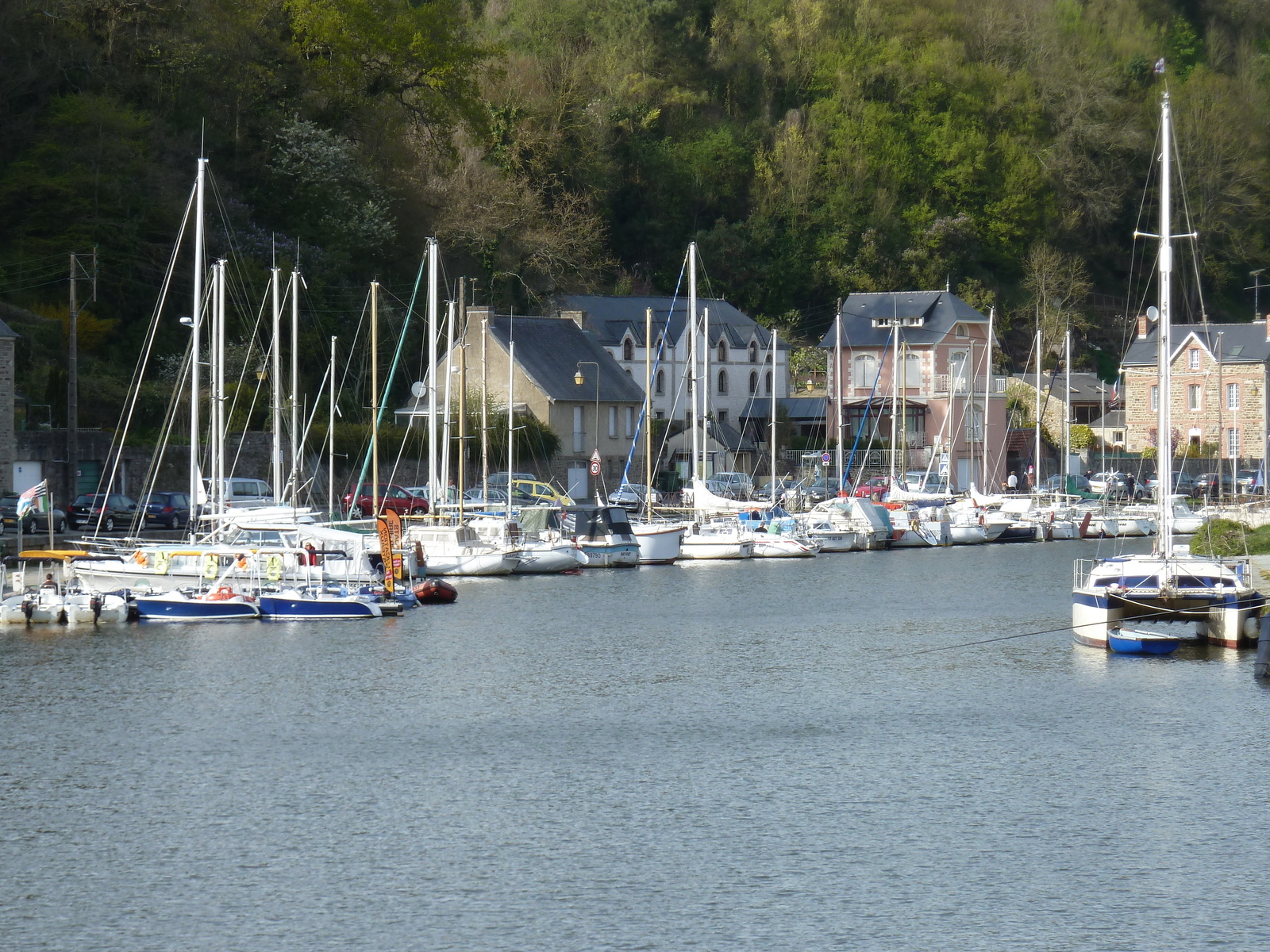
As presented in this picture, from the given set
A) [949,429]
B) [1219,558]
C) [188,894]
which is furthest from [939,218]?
[188,894]

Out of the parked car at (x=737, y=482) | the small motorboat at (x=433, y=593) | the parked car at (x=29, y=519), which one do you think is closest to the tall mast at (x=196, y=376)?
the small motorboat at (x=433, y=593)

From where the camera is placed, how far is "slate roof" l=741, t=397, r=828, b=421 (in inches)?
3671

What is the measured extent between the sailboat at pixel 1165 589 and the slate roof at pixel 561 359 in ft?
149

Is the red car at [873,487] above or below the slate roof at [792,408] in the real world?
below

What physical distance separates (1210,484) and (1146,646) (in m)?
50.8

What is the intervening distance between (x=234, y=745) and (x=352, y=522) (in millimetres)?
22130

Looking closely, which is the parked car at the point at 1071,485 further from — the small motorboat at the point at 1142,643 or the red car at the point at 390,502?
the small motorboat at the point at 1142,643

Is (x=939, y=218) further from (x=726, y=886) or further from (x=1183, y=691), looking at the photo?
Answer: (x=726, y=886)

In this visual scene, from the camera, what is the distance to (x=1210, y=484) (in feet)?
266

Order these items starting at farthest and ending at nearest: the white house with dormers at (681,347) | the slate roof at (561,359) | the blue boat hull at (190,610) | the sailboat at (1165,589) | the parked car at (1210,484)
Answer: the white house with dormers at (681,347) → the parked car at (1210,484) → the slate roof at (561,359) → the blue boat hull at (190,610) → the sailboat at (1165,589)

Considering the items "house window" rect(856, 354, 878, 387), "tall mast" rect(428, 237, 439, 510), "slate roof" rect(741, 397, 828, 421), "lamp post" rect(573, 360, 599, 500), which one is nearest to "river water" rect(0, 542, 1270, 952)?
"tall mast" rect(428, 237, 439, 510)

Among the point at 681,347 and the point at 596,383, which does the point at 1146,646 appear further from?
the point at 681,347

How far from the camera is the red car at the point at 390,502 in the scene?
57.9m

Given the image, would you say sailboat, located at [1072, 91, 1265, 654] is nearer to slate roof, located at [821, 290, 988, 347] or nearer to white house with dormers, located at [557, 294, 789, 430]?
white house with dormers, located at [557, 294, 789, 430]
